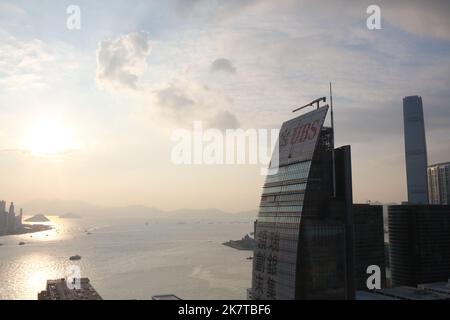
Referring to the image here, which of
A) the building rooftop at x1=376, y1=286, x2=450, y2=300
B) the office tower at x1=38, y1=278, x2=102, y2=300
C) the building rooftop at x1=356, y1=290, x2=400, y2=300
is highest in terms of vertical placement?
the building rooftop at x1=356, y1=290, x2=400, y2=300

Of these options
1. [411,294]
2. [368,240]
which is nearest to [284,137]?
[411,294]

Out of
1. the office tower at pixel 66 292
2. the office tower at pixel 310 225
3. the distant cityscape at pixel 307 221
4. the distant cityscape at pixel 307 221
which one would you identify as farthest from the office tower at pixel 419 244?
the office tower at pixel 66 292

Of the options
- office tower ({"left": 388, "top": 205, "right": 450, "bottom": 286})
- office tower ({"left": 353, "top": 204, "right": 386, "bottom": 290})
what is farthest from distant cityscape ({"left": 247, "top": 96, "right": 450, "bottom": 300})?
office tower ({"left": 388, "top": 205, "right": 450, "bottom": 286})

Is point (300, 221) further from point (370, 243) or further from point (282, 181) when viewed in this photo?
point (370, 243)

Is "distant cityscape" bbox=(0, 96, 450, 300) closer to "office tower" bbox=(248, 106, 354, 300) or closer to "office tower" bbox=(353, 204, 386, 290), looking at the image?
"office tower" bbox=(248, 106, 354, 300)

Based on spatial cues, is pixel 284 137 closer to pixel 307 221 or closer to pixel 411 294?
pixel 307 221

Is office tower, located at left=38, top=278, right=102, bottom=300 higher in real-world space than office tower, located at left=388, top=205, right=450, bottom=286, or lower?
lower
